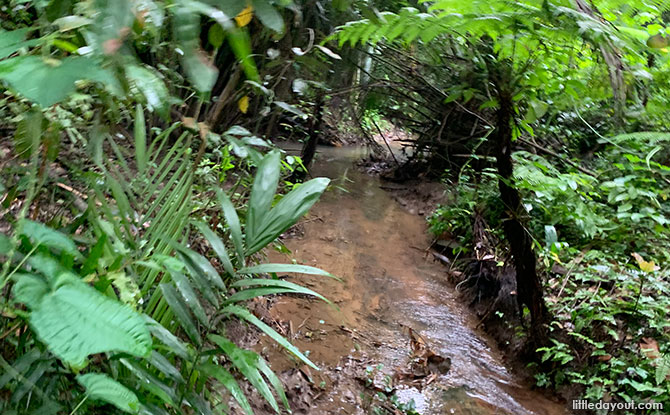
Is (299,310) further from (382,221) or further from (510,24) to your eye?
(382,221)

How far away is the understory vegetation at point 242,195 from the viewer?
627 millimetres

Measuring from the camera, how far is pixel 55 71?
544 mm

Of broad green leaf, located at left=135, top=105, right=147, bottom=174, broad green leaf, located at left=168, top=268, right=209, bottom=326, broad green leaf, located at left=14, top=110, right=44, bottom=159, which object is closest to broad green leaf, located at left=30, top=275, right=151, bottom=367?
broad green leaf, located at left=14, top=110, right=44, bottom=159

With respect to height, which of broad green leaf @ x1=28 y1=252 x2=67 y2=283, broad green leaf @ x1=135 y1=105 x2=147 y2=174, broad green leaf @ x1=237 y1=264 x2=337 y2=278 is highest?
broad green leaf @ x1=28 y1=252 x2=67 y2=283

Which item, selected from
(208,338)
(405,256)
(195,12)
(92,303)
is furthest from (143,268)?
(405,256)

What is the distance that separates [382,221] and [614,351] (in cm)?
Answer: 326

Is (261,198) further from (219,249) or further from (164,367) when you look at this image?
(164,367)

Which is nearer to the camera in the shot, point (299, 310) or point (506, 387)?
point (506, 387)

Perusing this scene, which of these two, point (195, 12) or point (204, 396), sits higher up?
point (195, 12)

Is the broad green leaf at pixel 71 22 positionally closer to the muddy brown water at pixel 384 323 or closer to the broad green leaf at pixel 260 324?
the broad green leaf at pixel 260 324

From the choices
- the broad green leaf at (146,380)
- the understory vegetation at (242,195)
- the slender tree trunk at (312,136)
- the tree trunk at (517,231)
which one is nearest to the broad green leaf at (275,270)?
the understory vegetation at (242,195)

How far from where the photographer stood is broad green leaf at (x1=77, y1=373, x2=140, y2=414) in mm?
668

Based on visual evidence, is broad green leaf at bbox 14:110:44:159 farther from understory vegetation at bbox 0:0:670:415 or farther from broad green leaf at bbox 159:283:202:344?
broad green leaf at bbox 159:283:202:344

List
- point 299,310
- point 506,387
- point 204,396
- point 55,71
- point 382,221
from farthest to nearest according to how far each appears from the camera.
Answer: point 382,221 → point 299,310 → point 506,387 → point 204,396 → point 55,71
